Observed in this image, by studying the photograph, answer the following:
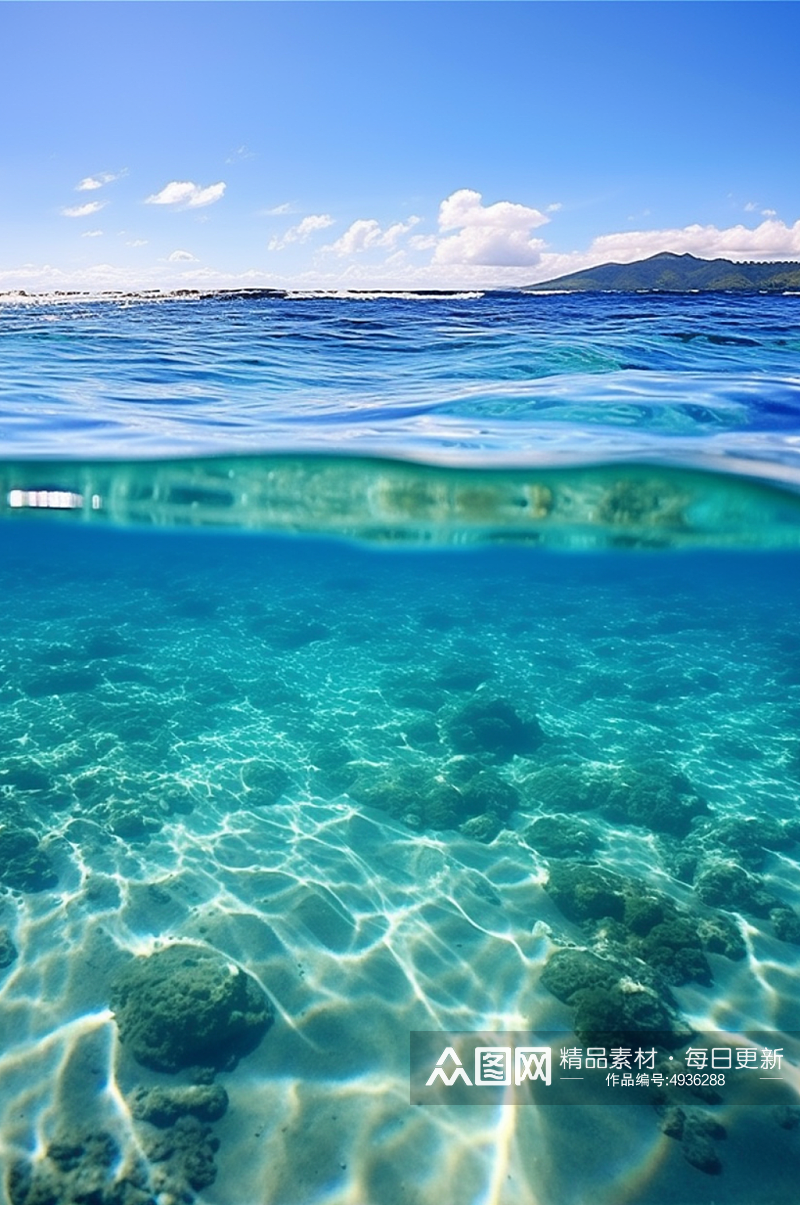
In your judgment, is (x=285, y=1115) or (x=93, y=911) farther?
(x=93, y=911)

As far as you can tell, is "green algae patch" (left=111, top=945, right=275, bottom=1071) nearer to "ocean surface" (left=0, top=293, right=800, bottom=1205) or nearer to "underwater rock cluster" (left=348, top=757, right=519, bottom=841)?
"ocean surface" (left=0, top=293, right=800, bottom=1205)

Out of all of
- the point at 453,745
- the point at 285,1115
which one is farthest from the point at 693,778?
the point at 285,1115

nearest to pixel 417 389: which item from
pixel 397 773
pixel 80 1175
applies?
pixel 397 773

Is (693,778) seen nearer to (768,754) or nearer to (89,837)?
(768,754)

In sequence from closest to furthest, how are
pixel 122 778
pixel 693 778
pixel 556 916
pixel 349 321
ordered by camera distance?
pixel 556 916 → pixel 122 778 → pixel 693 778 → pixel 349 321

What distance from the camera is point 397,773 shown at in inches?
464

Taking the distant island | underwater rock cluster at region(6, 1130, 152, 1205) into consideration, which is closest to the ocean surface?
underwater rock cluster at region(6, 1130, 152, 1205)

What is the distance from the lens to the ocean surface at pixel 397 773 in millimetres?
5895

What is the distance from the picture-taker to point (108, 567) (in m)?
36.8

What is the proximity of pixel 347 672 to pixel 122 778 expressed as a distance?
732 cm

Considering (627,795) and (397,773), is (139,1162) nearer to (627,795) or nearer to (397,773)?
(397,773)

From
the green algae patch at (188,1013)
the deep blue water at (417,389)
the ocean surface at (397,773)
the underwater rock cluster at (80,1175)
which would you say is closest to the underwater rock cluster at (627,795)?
the ocean surface at (397,773)

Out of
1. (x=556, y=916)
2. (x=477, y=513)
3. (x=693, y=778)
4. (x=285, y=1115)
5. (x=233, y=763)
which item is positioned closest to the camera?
(x=285, y=1115)

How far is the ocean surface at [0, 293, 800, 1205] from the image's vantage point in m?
5.89
